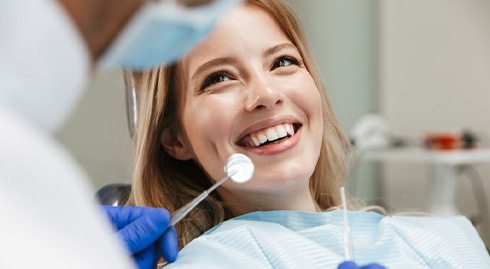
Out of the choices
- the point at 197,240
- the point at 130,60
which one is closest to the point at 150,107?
the point at 197,240

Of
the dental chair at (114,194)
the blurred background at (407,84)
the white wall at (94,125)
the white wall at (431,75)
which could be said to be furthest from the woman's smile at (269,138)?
the white wall at (431,75)

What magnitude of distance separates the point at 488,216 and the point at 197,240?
95.4 inches

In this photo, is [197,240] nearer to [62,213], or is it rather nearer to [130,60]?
[130,60]

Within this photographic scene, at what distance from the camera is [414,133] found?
347 cm

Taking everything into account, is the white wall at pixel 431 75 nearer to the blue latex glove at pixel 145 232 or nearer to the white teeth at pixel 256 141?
Result: the white teeth at pixel 256 141

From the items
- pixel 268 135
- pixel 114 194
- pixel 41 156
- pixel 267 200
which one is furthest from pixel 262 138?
pixel 41 156

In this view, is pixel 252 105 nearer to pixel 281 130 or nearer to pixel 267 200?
pixel 281 130

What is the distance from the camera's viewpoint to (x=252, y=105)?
3.91ft

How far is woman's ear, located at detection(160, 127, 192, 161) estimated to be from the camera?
1.36m

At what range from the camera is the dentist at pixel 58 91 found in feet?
1.57

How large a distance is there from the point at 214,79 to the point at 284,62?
15cm

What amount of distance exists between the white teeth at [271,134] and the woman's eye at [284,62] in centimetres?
14

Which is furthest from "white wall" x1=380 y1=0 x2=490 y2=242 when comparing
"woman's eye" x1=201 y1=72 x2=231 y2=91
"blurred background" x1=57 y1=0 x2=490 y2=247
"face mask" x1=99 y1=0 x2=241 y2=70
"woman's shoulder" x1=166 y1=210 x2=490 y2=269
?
"face mask" x1=99 y1=0 x2=241 y2=70

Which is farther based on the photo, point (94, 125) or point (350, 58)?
point (350, 58)
